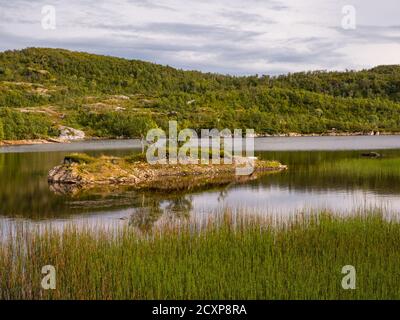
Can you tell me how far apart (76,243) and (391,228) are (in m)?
9.72

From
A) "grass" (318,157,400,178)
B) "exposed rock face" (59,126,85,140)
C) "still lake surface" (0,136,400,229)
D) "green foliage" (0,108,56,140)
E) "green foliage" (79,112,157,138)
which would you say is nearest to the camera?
"still lake surface" (0,136,400,229)

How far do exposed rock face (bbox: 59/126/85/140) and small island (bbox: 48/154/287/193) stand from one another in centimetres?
8496

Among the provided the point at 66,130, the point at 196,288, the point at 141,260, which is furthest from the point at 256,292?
the point at 66,130

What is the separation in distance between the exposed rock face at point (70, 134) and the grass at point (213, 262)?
376 ft

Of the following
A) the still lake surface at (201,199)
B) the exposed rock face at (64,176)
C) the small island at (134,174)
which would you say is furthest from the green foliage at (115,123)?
the still lake surface at (201,199)

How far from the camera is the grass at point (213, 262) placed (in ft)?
41.1

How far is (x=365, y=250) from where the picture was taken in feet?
50.0

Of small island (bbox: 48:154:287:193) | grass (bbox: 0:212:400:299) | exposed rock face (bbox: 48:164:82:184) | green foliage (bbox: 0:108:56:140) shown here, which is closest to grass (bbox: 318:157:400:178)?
small island (bbox: 48:154:287:193)

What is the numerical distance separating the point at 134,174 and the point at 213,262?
97.7ft

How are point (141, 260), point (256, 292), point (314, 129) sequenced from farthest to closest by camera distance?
1. point (314, 129)
2. point (141, 260)
3. point (256, 292)

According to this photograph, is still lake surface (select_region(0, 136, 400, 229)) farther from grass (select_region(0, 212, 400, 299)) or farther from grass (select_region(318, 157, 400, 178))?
grass (select_region(0, 212, 400, 299))

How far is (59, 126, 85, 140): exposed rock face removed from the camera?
129 m

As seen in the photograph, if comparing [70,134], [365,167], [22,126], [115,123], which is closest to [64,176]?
[365,167]

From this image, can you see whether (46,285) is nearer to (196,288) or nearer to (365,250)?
(196,288)
